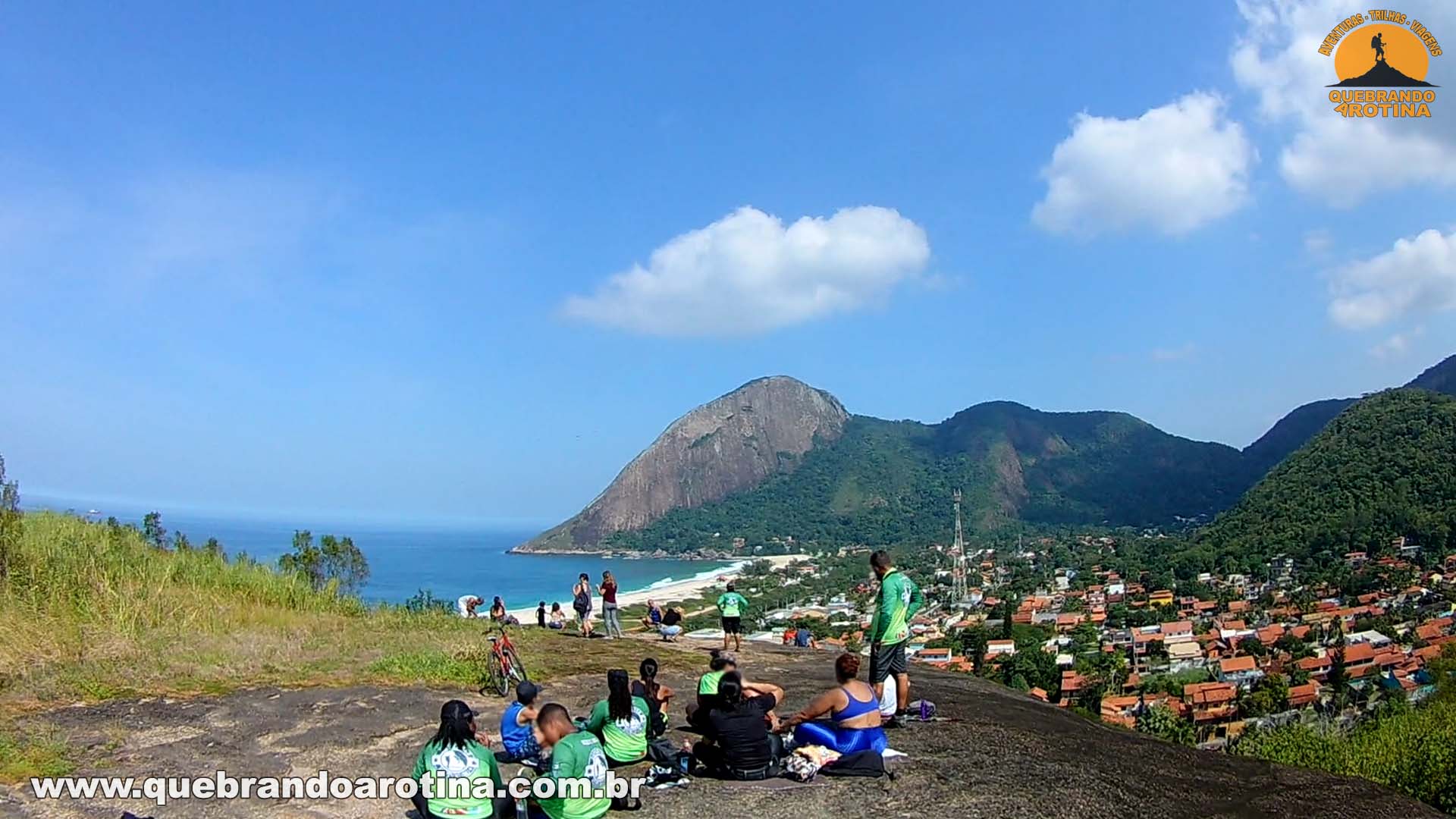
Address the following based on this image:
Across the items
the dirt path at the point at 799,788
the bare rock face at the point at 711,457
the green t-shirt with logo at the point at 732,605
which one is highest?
the bare rock face at the point at 711,457

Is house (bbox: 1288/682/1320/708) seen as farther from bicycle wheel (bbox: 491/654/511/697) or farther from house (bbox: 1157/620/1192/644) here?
bicycle wheel (bbox: 491/654/511/697)

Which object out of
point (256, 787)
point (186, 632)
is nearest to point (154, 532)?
point (186, 632)

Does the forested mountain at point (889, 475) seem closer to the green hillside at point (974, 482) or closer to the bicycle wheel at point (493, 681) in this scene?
the green hillside at point (974, 482)

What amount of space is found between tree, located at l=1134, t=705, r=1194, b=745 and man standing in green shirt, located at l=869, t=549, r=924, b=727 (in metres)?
6.98

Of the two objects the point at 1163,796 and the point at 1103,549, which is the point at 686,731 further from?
the point at 1103,549

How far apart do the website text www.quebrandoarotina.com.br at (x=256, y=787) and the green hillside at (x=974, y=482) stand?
318ft

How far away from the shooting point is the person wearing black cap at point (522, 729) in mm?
6922

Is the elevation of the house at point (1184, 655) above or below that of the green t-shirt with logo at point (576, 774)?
below

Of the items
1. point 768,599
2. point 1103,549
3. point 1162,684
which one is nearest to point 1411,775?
point 1162,684

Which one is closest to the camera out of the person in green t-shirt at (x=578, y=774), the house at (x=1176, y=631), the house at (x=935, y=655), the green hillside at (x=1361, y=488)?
the person in green t-shirt at (x=578, y=774)

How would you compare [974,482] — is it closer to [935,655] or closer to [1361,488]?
[1361,488]

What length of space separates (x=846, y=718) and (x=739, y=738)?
0.87 metres

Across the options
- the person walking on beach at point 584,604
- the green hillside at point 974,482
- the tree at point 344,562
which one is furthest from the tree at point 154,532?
the green hillside at point 974,482

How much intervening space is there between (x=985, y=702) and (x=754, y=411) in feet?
474
